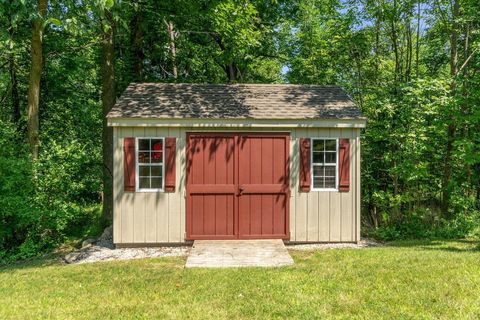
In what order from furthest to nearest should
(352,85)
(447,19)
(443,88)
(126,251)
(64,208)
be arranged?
(352,85) → (447,19) → (443,88) → (64,208) → (126,251)

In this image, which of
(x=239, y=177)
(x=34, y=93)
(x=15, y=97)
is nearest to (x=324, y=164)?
(x=239, y=177)

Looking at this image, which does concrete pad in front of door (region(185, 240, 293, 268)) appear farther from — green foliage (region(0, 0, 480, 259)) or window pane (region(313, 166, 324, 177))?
green foliage (region(0, 0, 480, 259))

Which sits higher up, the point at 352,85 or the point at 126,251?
the point at 352,85

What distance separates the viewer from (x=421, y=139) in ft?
28.8

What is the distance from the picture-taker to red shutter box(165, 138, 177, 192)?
23.8 feet

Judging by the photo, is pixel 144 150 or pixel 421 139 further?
pixel 421 139

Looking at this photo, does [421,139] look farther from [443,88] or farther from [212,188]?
[212,188]

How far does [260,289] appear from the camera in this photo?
4770 millimetres

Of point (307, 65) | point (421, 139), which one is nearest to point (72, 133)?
point (307, 65)

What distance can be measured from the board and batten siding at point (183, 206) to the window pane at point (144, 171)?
14.0 inches

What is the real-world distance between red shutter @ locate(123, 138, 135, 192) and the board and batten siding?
0.08 meters

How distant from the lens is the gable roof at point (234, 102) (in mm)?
7301

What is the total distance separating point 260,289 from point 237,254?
179cm

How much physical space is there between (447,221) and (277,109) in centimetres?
516
